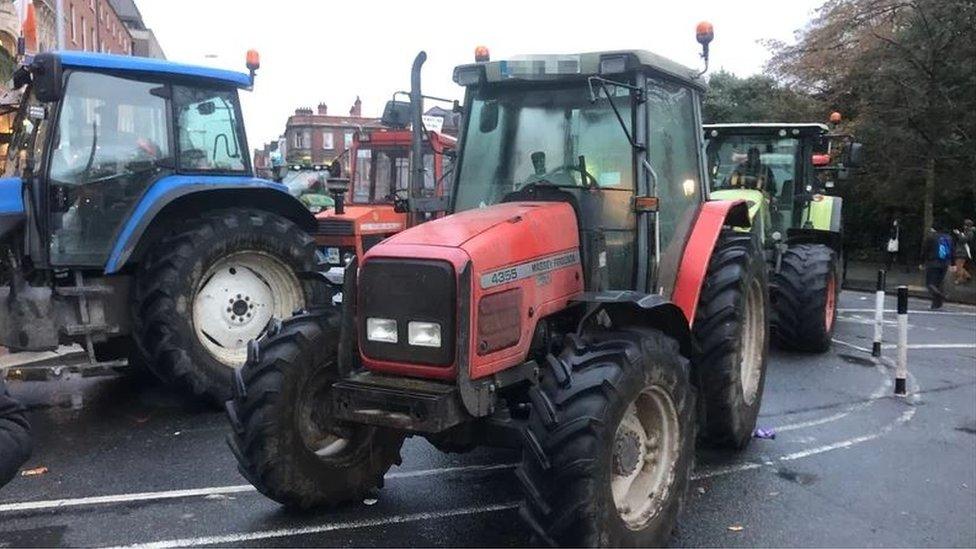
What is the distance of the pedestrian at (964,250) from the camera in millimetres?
19406

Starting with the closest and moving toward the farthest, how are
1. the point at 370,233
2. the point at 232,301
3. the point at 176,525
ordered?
the point at 176,525, the point at 232,301, the point at 370,233

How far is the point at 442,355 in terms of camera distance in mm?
3617

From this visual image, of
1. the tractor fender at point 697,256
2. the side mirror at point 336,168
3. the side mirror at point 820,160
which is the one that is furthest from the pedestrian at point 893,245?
the tractor fender at point 697,256

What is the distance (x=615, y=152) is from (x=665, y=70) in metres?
0.63

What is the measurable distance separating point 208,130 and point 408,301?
155 inches

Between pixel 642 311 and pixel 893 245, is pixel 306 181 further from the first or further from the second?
pixel 893 245

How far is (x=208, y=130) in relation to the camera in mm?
6812

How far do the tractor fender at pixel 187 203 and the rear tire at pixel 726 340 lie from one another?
12.1 feet

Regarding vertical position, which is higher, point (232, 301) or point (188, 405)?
point (232, 301)

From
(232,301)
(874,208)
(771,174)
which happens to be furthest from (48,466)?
(874,208)

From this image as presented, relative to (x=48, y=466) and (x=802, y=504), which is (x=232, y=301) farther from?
(x=802, y=504)

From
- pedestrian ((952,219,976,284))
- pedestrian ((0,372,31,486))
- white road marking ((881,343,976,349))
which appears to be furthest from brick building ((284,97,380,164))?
pedestrian ((0,372,31,486))

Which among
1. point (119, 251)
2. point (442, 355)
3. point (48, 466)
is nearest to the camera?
point (442, 355)

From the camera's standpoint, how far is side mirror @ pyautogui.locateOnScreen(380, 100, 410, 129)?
14.9 ft
